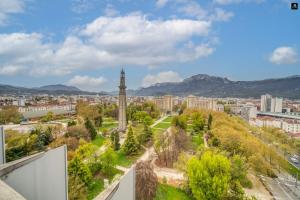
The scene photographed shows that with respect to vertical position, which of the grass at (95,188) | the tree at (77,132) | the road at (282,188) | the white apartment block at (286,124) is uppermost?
the tree at (77,132)

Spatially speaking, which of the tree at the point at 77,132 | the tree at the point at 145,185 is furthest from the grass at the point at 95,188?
the tree at the point at 77,132

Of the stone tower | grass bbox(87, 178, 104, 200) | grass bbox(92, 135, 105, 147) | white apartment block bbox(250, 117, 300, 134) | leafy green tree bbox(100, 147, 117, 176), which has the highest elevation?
the stone tower

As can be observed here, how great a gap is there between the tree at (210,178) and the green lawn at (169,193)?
4.82 ft

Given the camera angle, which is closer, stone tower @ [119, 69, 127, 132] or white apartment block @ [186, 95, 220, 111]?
stone tower @ [119, 69, 127, 132]

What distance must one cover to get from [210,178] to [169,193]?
104 inches

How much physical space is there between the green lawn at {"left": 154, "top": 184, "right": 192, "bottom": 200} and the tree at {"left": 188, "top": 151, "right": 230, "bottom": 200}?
1.47 metres

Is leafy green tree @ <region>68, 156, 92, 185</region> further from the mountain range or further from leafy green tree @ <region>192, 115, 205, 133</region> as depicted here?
the mountain range

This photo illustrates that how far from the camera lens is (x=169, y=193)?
1264 cm

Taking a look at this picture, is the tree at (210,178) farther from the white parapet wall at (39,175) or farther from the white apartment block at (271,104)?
the white apartment block at (271,104)

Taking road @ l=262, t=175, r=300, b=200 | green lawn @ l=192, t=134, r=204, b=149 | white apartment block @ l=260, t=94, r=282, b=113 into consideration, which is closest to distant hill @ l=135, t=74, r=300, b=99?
white apartment block @ l=260, t=94, r=282, b=113

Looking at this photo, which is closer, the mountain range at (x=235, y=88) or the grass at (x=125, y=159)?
the grass at (x=125, y=159)

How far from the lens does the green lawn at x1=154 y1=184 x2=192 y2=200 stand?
1212 centimetres

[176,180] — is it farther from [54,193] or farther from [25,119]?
[25,119]

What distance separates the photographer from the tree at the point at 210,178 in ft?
35.0
